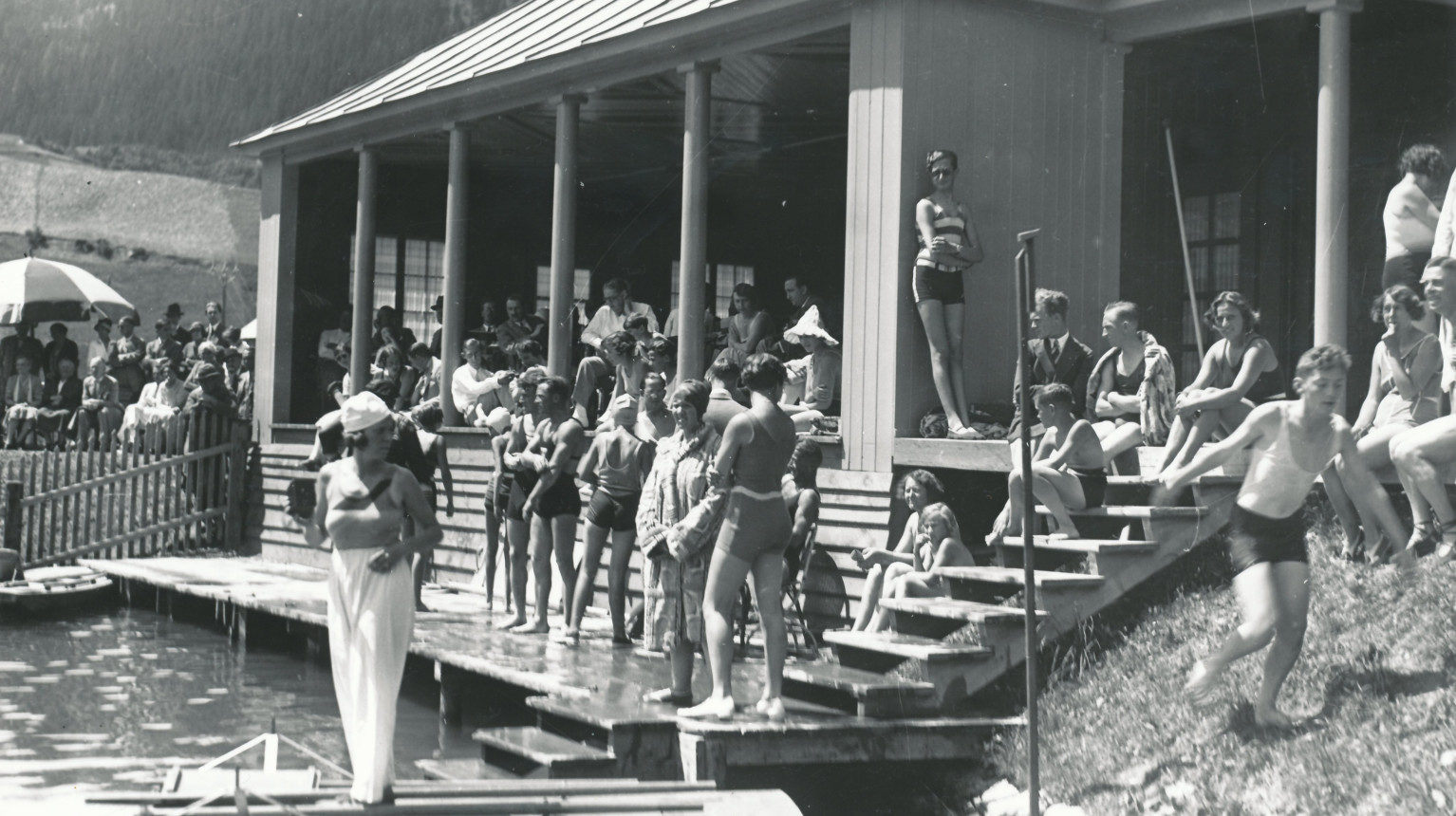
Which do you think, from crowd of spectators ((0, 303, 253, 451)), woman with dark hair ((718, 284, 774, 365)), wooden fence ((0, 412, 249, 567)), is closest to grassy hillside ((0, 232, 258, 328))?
crowd of spectators ((0, 303, 253, 451))

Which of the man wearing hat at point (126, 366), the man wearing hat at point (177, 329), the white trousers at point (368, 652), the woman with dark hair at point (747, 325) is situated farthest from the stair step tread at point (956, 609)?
the man wearing hat at point (177, 329)

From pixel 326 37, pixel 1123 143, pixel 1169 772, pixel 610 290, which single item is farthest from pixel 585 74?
pixel 326 37

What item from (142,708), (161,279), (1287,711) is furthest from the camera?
(161,279)

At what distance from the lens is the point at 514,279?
73.5ft

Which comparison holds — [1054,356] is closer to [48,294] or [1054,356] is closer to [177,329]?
[177,329]

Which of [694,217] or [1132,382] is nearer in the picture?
[1132,382]

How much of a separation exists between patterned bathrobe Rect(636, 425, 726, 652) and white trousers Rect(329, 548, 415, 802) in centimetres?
209

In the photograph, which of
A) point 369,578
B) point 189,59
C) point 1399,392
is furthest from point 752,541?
point 189,59

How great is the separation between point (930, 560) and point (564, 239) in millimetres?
6554

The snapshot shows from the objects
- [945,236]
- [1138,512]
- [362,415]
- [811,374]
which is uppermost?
[945,236]

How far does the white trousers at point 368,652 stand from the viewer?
272 inches

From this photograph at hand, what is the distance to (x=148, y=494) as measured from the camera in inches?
771

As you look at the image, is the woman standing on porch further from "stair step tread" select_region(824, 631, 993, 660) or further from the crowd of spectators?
the crowd of spectators

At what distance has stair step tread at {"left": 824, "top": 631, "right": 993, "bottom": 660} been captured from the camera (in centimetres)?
860
